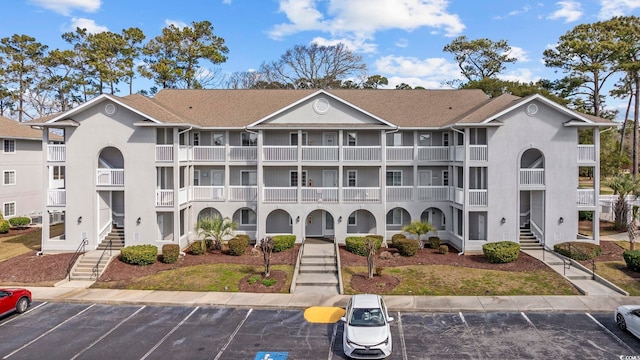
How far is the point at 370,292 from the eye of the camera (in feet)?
64.6

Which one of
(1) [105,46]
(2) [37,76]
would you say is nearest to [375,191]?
(1) [105,46]

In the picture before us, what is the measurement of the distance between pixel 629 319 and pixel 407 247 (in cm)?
1122

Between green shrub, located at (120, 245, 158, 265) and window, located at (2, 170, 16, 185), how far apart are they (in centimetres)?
1972

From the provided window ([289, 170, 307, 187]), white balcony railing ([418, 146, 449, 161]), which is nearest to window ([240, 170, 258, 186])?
window ([289, 170, 307, 187])

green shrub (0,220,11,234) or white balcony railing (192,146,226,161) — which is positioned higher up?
white balcony railing (192,146,226,161)

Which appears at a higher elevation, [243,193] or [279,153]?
[279,153]

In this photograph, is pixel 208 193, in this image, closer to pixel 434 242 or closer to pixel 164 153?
pixel 164 153

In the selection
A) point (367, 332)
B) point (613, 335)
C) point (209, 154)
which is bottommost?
point (613, 335)

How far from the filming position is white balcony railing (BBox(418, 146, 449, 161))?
28531 millimetres

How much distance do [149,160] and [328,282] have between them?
44.4 ft

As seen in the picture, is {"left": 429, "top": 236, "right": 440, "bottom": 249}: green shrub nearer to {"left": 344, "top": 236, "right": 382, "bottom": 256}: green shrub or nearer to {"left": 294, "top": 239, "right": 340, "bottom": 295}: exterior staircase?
{"left": 344, "top": 236, "right": 382, "bottom": 256}: green shrub

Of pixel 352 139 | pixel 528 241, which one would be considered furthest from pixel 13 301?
pixel 528 241

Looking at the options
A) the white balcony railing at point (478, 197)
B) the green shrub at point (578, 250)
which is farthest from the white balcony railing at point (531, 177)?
the green shrub at point (578, 250)

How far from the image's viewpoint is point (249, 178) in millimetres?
29500
